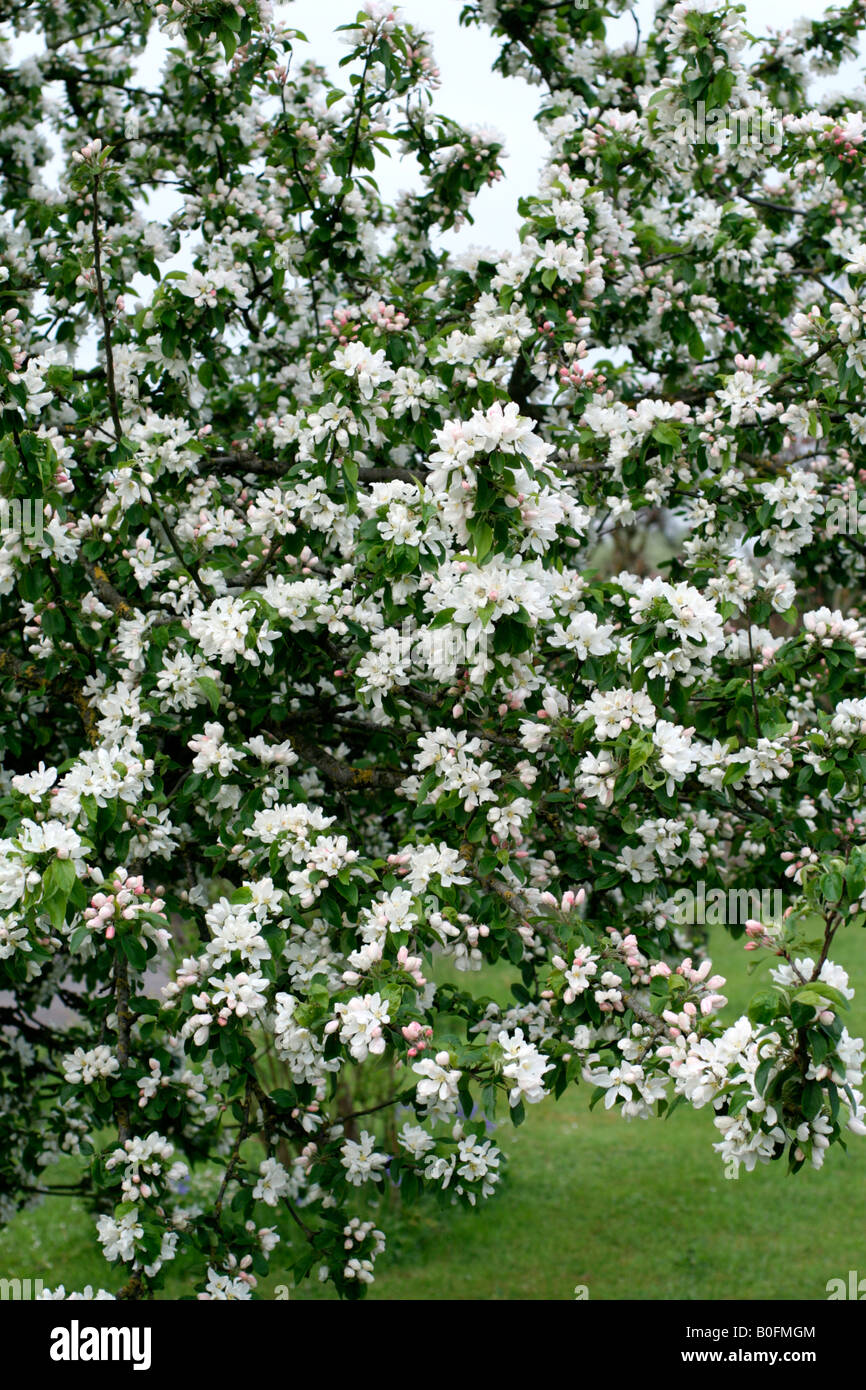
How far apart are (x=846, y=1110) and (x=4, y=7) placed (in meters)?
5.74

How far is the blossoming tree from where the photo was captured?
2.88 m

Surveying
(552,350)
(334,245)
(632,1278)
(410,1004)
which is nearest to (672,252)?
(552,350)

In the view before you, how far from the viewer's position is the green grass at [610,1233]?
6457 millimetres

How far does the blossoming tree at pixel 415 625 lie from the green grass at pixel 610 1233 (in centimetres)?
230

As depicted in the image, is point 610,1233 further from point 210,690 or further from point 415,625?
point 210,690

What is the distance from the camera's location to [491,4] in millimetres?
5020

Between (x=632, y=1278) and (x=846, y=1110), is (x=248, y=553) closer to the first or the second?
(x=846, y=1110)

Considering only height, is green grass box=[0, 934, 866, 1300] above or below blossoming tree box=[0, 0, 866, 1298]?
below

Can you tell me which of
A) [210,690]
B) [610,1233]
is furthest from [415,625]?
[610,1233]

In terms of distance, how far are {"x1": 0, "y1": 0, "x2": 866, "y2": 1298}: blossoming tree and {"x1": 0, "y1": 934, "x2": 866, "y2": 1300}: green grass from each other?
230cm

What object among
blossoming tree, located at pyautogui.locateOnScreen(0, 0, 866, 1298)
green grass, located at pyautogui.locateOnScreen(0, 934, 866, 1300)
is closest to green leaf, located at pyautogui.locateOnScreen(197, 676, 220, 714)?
blossoming tree, located at pyautogui.locateOnScreen(0, 0, 866, 1298)

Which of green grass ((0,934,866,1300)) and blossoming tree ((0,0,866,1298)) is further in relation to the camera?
green grass ((0,934,866,1300))

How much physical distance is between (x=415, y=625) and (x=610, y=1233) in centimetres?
500

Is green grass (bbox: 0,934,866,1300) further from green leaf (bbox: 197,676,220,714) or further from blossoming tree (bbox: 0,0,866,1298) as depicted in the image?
green leaf (bbox: 197,676,220,714)
